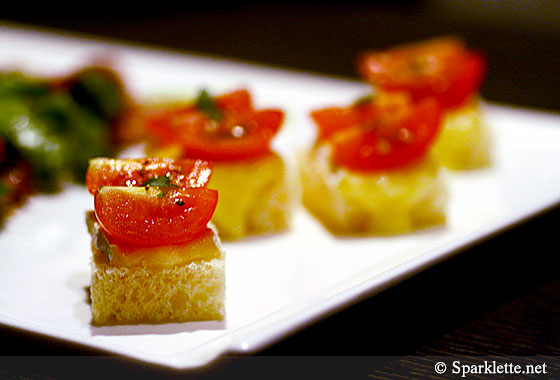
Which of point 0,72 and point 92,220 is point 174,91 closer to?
point 0,72

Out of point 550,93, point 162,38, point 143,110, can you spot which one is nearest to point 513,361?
point 143,110

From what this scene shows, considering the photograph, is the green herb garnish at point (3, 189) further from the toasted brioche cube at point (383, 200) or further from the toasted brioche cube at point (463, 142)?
the toasted brioche cube at point (463, 142)

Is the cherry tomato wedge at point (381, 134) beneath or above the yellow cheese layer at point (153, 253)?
above

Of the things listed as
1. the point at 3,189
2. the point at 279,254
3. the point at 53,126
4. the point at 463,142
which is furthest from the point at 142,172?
the point at 463,142

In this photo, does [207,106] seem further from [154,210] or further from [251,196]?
[154,210]

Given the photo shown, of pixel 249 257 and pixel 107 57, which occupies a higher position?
pixel 107 57

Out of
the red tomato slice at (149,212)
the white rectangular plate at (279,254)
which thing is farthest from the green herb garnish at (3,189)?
the red tomato slice at (149,212)
